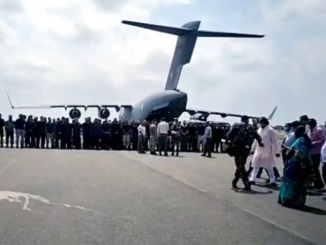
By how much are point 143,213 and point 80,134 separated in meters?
21.9

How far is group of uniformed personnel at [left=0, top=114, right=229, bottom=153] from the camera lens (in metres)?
29.8

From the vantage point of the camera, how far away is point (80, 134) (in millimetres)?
30641

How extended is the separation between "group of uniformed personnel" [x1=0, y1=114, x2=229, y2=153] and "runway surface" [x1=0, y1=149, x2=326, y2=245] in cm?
1474

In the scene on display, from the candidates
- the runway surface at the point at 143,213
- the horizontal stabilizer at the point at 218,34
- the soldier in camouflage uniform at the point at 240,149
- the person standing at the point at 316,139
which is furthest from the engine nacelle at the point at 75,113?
the person standing at the point at 316,139

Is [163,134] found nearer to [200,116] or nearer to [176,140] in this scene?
[176,140]

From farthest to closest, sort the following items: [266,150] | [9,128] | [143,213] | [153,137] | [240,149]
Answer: [9,128] < [153,137] < [266,150] < [240,149] < [143,213]

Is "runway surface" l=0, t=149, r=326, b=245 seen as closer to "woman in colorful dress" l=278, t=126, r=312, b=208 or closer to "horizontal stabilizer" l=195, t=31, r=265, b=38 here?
"woman in colorful dress" l=278, t=126, r=312, b=208

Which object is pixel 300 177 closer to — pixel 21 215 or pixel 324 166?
pixel 324 166

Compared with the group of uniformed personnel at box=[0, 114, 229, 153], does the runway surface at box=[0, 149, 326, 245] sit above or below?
below

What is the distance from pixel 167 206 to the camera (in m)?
9.94

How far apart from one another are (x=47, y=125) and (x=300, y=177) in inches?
838

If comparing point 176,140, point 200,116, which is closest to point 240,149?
point 176,140

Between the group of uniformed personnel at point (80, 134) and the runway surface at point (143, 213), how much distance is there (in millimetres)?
14744

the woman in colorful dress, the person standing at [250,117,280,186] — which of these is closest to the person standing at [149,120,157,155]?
the person standing at [250,117,280,186]
